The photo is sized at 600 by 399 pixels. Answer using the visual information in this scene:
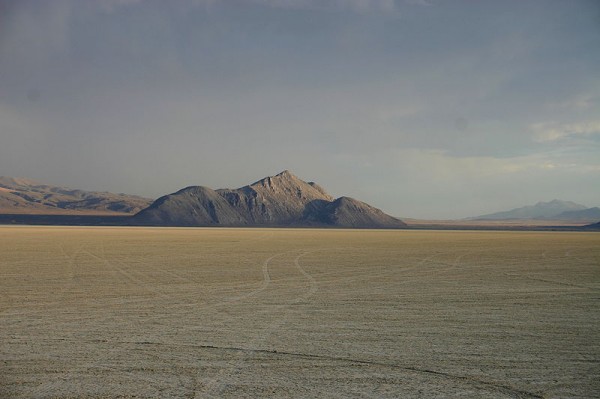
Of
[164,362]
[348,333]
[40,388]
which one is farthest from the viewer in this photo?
[348,333]

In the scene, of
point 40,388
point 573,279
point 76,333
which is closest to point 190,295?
point 76,333

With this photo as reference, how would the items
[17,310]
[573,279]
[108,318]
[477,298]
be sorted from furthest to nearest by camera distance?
1. [573,279]
2. [477,298]
3. [17,310]
4. [108,318]

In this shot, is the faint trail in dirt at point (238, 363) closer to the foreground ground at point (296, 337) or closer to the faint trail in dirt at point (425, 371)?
the foreground ground at point (296, 337)

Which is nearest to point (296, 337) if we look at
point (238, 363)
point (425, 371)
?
point (238, 363)

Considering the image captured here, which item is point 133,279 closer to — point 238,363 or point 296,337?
point 296,337

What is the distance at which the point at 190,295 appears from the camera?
14922 mm

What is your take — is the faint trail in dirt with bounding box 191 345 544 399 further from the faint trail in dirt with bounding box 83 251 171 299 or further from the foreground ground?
the faint trail in dirt with bounding box 83 251 171 299

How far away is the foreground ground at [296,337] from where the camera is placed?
7.11 meters

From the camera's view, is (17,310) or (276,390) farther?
(17,310)

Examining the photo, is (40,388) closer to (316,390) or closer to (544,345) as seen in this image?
(316,390)

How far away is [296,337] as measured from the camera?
32.0ft

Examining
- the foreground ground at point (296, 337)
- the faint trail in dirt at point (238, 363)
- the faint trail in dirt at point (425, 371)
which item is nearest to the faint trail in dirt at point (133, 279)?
the foreground ground at point (296, 337)

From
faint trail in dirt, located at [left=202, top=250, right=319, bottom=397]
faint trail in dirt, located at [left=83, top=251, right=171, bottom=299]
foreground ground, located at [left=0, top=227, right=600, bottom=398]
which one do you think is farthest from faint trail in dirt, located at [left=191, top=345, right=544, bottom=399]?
faint trail in dirt, located at [left=83, top=251, right=171, bottom=299]

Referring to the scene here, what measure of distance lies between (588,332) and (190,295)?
10.0 meters
